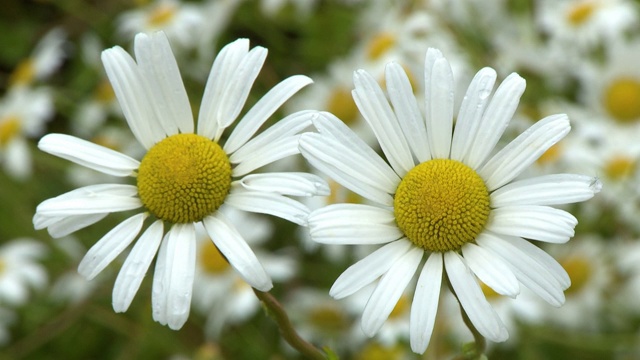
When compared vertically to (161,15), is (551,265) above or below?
above

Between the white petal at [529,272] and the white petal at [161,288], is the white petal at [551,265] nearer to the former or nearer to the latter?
the white petal at [529,272]

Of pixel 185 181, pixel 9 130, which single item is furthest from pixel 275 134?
pixel 9 130

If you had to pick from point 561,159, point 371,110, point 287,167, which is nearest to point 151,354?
point 287,167

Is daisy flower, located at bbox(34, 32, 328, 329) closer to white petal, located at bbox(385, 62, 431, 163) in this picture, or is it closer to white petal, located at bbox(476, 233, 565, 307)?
white petal, located at bbox(385, 62, 431, 163)

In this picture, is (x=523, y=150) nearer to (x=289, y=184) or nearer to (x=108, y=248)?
(x=289, y=184)

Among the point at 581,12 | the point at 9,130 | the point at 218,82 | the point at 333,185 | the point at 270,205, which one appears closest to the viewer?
the point at 270,205

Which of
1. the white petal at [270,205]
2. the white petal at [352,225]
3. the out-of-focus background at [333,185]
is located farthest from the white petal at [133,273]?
the out-of-focus background at [333,185]
